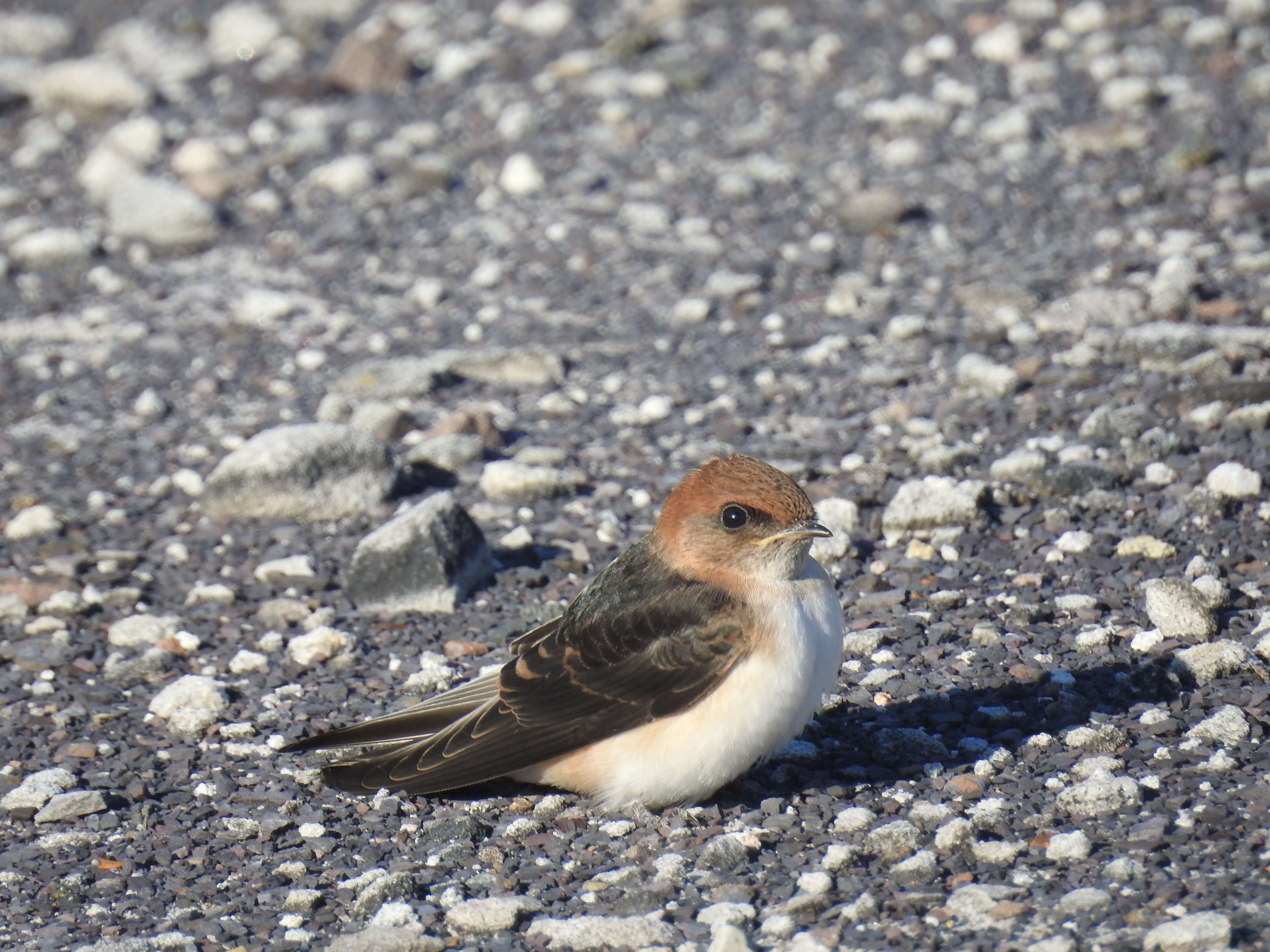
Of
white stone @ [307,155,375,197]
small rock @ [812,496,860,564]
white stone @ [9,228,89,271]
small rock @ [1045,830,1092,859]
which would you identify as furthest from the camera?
white stone @ [307,155,375,197]

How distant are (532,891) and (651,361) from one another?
4.19 meters

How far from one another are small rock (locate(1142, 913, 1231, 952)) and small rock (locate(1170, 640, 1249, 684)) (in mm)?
1451

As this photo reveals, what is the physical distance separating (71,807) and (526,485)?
2.59m

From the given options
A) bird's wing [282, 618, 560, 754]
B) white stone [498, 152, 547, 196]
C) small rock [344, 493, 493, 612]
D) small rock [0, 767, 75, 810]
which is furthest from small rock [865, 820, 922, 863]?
white stone [498, 152, 547, 196]

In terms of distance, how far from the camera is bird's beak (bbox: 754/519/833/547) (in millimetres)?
4715

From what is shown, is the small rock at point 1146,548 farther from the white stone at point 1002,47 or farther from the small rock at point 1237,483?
the white stone at point 1002,47

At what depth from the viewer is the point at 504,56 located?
11469 mm

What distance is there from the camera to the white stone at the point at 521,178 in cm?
991

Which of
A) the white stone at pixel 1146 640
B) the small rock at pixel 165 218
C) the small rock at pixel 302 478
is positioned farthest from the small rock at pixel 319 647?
the small rock at pixel 165 218

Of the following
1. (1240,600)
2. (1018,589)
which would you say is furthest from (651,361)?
(1240,600)

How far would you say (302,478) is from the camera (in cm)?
694

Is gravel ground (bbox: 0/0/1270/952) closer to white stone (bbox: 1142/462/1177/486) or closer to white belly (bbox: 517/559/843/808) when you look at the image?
white stone (bbox: 1142/462/1177/486)

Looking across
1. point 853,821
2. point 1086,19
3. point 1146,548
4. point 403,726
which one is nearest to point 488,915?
point 403,726

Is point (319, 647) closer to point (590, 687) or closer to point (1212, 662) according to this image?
point (590, 687)
